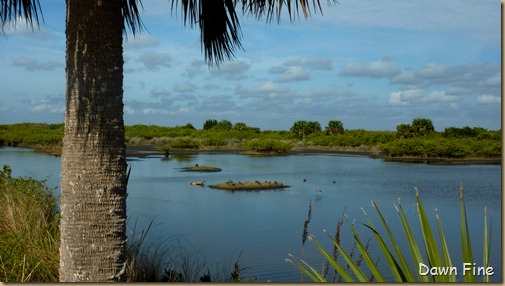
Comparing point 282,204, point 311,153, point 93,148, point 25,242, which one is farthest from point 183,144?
point 93,148

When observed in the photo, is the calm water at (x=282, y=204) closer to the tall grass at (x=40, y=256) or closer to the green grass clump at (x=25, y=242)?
the tall grass at (x=40, y=256)

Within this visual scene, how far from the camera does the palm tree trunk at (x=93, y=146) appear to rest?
3.36 metres

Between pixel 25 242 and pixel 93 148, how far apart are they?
7.43ft

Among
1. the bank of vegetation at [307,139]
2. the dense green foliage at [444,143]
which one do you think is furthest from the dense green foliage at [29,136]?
the dense green foliage at [444,143]

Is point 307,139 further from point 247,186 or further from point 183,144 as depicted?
point 247,186

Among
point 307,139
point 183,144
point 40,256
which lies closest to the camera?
point 40,256

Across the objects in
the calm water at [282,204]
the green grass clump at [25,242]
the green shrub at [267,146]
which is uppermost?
the green shrub at [267,146]

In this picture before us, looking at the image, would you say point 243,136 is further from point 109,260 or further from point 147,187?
point 109,260

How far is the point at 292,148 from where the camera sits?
117 ft

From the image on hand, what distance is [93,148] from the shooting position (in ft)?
11.0

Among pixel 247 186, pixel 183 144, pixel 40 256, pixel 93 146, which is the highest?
pixel 93 146

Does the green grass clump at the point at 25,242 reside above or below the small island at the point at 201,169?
above

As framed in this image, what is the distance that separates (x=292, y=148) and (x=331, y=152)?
2388mm

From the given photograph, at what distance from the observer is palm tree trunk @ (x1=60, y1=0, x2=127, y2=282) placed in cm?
336
